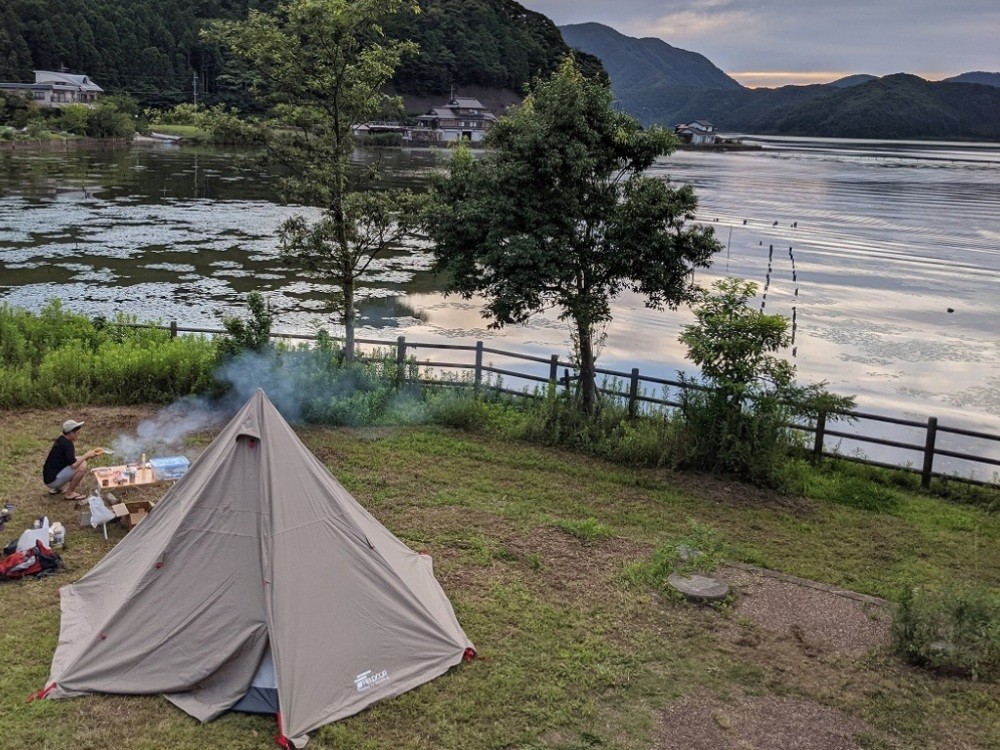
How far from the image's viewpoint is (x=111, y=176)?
59438 mm

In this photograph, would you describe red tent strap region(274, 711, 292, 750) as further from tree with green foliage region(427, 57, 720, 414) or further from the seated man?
tree with green foliage region(427, 57, 720, 414)

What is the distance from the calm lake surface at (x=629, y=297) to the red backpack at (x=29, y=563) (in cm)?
914

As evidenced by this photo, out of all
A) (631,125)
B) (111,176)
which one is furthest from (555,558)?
(111,176)

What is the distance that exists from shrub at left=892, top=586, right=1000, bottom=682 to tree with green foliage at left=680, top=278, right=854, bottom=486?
4885mm

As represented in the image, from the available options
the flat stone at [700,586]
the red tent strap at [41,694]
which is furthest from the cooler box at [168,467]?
the flat stone at [700,586]

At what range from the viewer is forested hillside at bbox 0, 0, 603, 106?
105m

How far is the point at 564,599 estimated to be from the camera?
29.1 feet

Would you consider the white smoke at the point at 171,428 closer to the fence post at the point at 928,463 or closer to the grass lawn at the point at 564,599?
the grass lawn at the point at 564,599

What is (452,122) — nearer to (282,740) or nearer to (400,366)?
(400,366)

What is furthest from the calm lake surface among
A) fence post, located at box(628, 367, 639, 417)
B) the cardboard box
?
the cardboard box

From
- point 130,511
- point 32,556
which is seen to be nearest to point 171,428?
point 130,511

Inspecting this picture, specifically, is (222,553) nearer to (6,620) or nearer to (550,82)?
(6,620)

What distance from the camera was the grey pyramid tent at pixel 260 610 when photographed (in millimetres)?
6852

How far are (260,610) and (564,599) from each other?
3262mm
